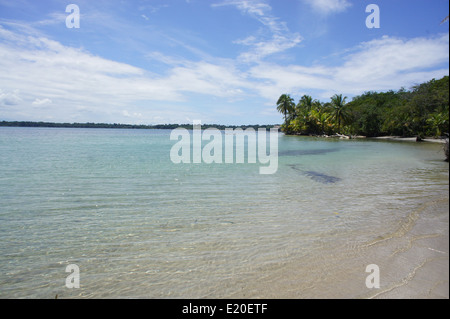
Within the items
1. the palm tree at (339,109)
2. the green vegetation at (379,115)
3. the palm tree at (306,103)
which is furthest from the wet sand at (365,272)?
the palm tree at (306,103)

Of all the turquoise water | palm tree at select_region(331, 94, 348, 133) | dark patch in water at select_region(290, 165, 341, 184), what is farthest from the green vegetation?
the turquoise water

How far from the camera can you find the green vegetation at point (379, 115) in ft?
128

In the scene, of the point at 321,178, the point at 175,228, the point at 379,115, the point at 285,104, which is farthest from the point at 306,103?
the point at 175,228

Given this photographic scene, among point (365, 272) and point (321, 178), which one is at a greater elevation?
point (321, 178)

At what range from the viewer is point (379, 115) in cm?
5566

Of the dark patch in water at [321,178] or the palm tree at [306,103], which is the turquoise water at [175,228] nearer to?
the dark patch in water at [321,178]

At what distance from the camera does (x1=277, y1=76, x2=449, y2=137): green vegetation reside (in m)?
39.1

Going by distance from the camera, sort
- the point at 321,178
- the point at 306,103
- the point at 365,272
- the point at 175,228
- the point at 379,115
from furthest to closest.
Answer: the point at 306,103
the point at 379,115
the point at 321,178
the point at 175,228
the point at 365,272

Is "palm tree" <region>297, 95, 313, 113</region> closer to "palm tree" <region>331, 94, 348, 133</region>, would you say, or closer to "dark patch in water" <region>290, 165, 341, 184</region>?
"palm tree" <region>331, 94, 348, 133</region>

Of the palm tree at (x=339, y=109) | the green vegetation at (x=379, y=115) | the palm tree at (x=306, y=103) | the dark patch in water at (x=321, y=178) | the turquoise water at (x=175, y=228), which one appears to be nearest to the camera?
the turquoise water at (x=175, y=228)

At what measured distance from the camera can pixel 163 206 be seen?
280 inches

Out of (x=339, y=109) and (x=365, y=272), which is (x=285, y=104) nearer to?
(x=339, y=109)

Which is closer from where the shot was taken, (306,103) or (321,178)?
(321,178)
